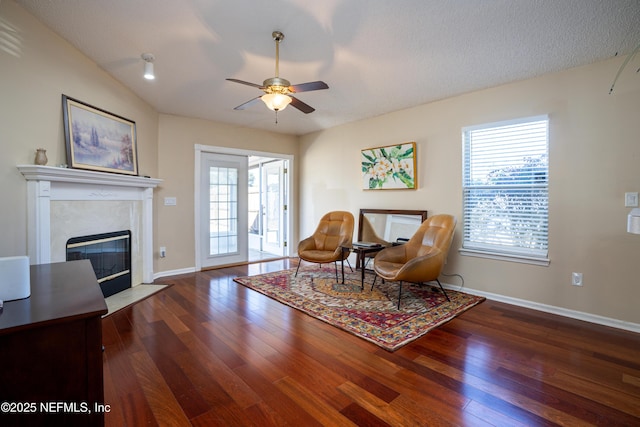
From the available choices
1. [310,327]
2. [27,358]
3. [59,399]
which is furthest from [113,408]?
[310,327]

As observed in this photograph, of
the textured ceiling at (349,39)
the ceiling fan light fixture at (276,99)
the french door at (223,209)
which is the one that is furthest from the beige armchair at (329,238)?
the ceiling fan light fixture at (276,99)

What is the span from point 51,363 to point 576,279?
159 inches

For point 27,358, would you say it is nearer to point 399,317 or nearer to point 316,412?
point 316,412

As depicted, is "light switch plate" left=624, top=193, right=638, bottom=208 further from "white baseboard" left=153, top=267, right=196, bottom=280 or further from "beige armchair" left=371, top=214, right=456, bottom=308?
"white baseboard" left=153, top=267, right=196, bottom=280

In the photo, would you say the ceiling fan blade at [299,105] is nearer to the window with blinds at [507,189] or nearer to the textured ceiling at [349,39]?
the textured ceiling at [349,39]

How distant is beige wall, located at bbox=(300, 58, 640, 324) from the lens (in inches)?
109

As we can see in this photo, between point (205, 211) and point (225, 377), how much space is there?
141 inches

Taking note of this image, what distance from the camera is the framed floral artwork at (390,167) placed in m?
4.30

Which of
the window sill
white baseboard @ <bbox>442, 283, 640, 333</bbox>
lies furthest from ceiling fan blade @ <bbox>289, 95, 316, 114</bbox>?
white baseboard @ <bbox>442, 283, 640, 333</bbox>

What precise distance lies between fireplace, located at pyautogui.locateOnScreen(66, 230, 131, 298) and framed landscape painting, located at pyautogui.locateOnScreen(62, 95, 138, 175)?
31.0 inches

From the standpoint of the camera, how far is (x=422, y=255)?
3623 mm

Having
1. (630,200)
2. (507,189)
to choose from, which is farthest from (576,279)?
(507,189)

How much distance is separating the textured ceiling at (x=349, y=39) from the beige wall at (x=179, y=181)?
1033 millimetres

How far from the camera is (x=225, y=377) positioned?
1964mm
